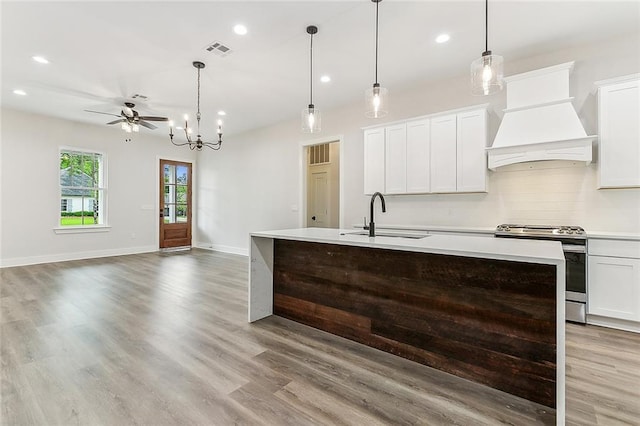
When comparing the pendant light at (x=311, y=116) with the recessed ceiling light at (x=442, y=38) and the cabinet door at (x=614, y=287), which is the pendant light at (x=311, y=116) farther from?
the cabinet door at (x=614, y=287)

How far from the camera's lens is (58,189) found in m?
6.10

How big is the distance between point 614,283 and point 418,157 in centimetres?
247

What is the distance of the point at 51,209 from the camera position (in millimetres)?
6012

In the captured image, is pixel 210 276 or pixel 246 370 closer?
pixel 246 370

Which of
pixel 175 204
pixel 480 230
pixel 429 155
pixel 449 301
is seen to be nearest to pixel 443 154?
pixel 429 155

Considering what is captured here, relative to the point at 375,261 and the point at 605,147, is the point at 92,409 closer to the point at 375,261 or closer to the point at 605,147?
the point at 375,261

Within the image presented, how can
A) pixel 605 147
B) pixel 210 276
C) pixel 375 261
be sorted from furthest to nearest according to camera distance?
pixel 210 276, pixel 605 147, pixel 375 261

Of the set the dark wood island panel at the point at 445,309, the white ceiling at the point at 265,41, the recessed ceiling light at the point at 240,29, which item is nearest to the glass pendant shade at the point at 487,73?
the white ceiling at the point at 265,41

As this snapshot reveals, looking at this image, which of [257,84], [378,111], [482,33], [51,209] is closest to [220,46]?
[257,84]

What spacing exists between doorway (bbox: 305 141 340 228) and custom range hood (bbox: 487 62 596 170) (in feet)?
12.3

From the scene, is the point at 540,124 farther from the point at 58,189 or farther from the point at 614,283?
the point at 58,189

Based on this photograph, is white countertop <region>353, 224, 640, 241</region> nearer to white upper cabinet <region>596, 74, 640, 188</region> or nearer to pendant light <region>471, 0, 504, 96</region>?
white upper cabinet <region>596, 74, 640, 188</region>

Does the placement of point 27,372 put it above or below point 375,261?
below

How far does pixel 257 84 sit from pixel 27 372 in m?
4.01
